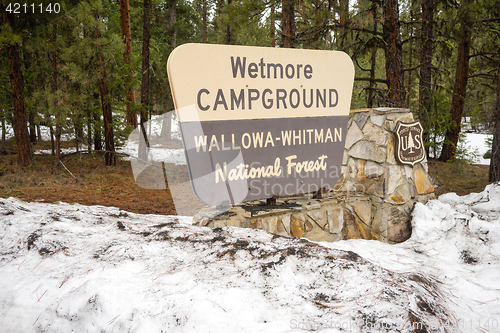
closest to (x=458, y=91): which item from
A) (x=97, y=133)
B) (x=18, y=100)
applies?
(x=97, y=133)

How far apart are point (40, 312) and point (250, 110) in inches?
83.7

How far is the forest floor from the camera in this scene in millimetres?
5125

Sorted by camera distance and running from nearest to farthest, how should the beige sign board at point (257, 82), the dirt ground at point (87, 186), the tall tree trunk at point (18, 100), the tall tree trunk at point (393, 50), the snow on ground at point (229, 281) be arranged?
1. the snow on ground at point (229, 281)
2. the beige sign board at point (257, 82)
3. the tall tree trunk at point (393, 50)
4. the dirt ground at point (87, 186)
5. the tall tree trunk at point (18, 100)

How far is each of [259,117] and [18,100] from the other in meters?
7.64

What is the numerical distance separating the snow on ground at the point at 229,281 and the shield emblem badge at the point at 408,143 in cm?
91

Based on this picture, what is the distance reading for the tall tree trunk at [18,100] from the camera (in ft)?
23.0

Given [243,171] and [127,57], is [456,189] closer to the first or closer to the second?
[243,171]

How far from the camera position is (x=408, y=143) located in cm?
340

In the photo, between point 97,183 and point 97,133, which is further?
point 97,133

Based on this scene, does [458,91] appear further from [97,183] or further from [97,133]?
[97,133]

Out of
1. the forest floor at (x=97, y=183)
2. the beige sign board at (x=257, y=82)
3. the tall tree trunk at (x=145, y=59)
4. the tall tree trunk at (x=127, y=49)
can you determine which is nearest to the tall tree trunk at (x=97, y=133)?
the forest floor at (x=97, y=183)

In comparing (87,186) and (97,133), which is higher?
(97,133)

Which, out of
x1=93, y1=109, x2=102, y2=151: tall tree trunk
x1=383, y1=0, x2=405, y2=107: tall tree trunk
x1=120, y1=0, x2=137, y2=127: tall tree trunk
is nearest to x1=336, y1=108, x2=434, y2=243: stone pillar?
x1=383, y1=0, x2=405, y2=107: tall tree trunk

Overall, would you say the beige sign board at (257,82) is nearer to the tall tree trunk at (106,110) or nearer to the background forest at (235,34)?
the background forest at (235,34)
